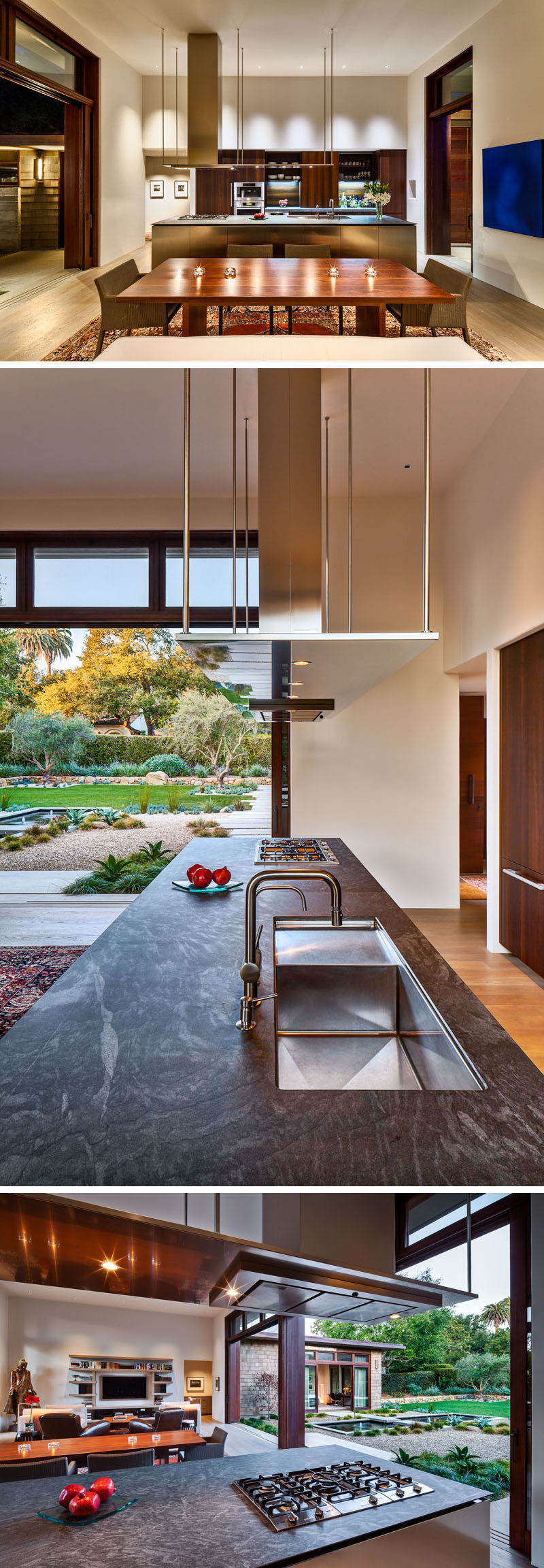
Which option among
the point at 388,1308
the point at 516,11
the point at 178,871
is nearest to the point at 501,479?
the point at 178,871

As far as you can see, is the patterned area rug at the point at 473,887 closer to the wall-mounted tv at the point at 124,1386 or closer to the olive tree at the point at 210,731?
the olive tree at the point at 210,731

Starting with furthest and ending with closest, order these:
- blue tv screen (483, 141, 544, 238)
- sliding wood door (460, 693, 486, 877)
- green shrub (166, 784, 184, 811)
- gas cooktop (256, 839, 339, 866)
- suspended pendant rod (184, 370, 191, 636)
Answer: sliding wood door (460, 693, 486, 877) → green shrub (166, 784, 184, 811) → gas cooktop (256, 839, 339, 866) → suspended pendant rod (184, 370, 191, 636) → blue tv screen (483, 141, 544, 238)

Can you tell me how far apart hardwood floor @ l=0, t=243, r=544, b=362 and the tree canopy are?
5.15 m

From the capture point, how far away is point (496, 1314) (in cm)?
81

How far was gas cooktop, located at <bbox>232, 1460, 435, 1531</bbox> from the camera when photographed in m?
0.94

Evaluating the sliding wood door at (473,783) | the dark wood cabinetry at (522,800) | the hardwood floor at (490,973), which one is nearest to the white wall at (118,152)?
the hardwood floor at (490,973)

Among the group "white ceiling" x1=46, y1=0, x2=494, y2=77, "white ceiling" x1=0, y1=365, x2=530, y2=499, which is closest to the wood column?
"white ceiling" x1=46, y1=0, x2=494, y2=77

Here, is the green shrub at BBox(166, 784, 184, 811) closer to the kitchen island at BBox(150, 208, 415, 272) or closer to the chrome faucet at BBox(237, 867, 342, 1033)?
the chrome faucet at BBox(237, 867, 342, 1033)

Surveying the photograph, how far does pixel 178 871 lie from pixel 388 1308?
2.76 m

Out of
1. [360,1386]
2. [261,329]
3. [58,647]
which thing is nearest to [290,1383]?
[360,1386]

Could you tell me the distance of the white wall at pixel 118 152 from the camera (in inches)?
28.1

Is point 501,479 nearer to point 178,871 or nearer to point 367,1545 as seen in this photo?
point 178,871

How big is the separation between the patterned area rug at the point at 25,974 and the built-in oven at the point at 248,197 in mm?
3248

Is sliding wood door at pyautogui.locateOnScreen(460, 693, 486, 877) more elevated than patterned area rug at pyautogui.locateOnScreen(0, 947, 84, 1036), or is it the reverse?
sliding wood door at pyautogui.locateOnScreen(460, 693, 486, 877)
